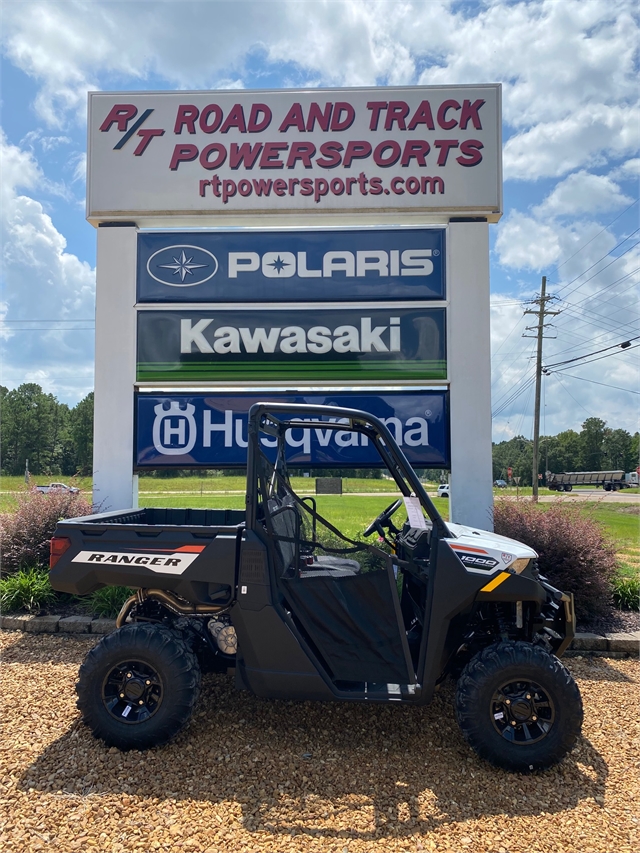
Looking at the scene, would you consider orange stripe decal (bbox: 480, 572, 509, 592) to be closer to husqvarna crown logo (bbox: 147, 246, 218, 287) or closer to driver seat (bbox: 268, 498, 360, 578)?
driver seat (bbox: 268, 498, 360, 578)

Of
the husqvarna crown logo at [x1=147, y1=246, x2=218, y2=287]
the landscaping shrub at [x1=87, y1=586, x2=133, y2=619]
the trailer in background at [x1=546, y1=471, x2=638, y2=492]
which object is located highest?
the husqvarna crown logo at [x1=147, y1=246, x2=218, y2=287]

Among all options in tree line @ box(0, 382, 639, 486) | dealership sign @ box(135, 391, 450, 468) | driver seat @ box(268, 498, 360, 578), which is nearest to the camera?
driver seat @ box(268, 498, 360, 578)

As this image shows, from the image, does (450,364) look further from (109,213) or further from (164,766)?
(164,766)

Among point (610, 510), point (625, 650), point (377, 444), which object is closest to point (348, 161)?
point (377, 444)

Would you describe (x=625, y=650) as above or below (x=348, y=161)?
below

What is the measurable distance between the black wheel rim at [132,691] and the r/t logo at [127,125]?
19.5 feet

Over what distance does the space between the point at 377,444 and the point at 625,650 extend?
3.49 meters

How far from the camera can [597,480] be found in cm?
5034

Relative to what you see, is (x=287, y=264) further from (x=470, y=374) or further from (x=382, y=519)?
(x=382, y=519)

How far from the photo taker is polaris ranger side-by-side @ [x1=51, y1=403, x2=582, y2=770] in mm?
3270

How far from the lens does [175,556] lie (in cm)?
354

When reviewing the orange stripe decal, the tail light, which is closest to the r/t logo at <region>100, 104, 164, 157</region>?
the tail light

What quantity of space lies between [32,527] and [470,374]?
526 cm

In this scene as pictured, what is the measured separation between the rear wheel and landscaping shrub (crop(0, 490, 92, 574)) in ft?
11.2
